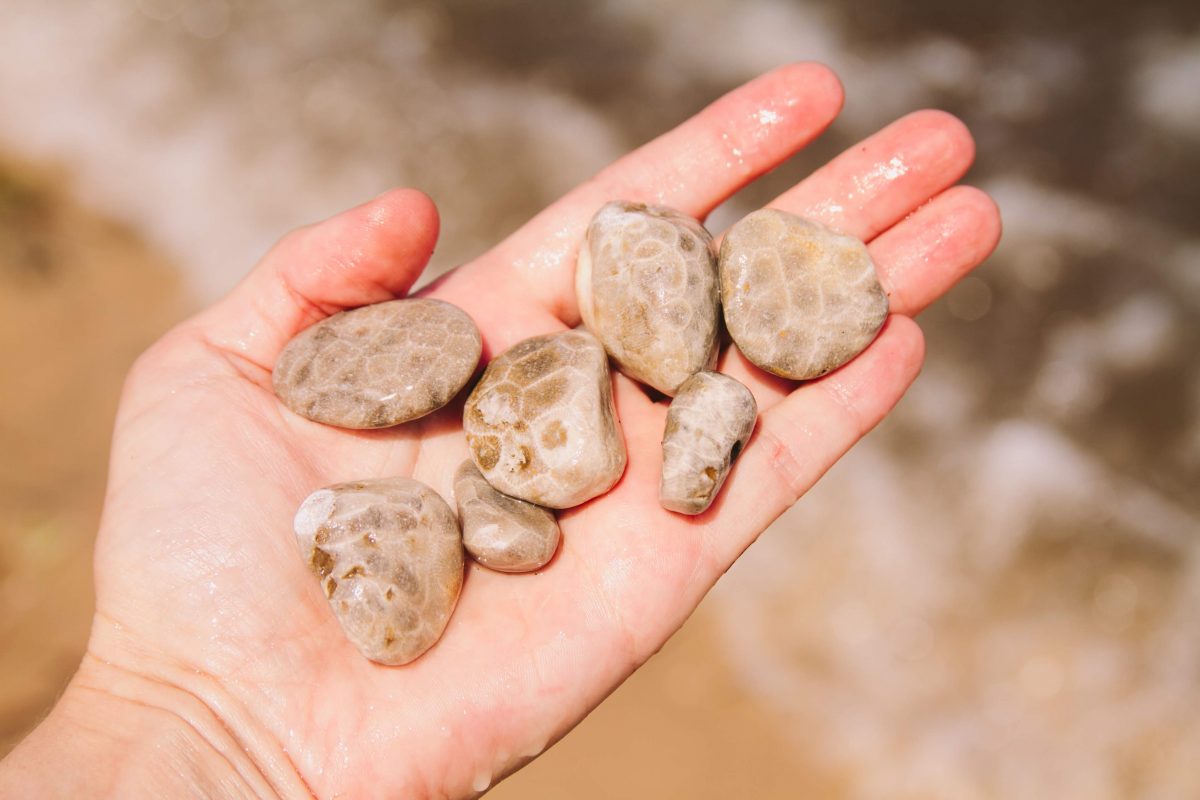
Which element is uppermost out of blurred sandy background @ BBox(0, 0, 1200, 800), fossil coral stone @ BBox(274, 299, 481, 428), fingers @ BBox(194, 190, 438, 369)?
fingers @ BBox(194, 190, 438, 369)

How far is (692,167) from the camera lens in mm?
3092

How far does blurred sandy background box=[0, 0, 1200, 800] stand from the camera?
3779mm

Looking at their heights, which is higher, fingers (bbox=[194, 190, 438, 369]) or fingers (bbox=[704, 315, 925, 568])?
fingers (bbox=[194, 190, 438, 369])

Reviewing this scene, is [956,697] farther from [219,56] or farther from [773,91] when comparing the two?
[219,56]

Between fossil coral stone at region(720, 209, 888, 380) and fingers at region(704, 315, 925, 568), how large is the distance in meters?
0.08

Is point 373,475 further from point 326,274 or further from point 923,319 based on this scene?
point 923,319

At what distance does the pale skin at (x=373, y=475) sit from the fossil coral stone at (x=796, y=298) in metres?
→ 0.13

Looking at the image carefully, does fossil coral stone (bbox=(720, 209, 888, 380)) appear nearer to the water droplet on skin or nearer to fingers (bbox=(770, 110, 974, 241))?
fingers (bbox=(770, 110, 974, 241))

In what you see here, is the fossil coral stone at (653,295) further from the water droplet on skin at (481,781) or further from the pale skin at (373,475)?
the water droplet on skin at (481,781)

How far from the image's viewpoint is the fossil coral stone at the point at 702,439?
2.35m

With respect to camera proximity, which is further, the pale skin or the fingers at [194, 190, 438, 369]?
the fingers at [194, 190, 438, 369]

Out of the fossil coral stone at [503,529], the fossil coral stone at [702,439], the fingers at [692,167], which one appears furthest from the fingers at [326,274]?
the fossil coral stone at [702,439]

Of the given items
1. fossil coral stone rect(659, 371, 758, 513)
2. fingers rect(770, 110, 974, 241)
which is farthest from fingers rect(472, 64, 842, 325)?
fossil coral stone rect(659, 371, 758, 513)

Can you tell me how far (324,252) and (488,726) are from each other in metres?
1.46
